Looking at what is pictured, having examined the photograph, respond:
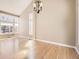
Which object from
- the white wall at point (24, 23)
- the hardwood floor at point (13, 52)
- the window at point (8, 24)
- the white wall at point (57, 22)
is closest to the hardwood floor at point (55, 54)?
the hardwood floor at point (13, 52)

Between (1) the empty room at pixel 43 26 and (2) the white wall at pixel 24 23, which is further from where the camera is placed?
(2) the white wall at pixel 24 23

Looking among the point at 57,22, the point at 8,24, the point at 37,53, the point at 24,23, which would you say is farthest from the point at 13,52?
the point at 24,23

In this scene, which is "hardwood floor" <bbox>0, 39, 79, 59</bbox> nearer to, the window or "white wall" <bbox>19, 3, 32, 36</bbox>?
the window

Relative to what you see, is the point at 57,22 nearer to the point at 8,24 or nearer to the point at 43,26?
the point at 43,26

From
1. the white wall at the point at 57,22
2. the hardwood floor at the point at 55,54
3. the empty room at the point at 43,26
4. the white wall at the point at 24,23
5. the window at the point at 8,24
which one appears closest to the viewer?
the hardwood floor at the point at 55,54

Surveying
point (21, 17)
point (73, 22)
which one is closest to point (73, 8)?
point (73, 22)

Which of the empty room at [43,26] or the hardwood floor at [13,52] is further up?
the empty room at [43,26]

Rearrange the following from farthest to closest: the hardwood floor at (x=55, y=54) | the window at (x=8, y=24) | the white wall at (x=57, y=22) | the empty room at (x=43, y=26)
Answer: the window at (x=8, y=24), the white wall at (x=57, y=22), the empty room at (x=43, y=26), the hardwood floor at (x=55, y=54)

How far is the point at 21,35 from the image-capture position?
814 cm

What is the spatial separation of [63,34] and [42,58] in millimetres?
2890

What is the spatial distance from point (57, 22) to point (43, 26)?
3.88 ft

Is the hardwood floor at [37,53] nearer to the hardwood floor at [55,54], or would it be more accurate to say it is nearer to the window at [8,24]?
the hardwood floor at [55,54]

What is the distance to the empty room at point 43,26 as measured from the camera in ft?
15.2

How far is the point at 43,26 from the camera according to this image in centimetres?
664
